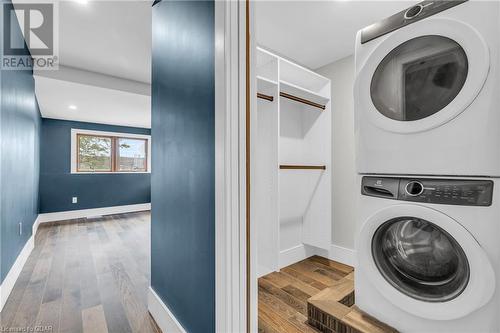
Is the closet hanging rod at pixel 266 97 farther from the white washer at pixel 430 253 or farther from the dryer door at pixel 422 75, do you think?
the white washer at pixel 430 253

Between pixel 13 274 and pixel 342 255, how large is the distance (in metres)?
3.04

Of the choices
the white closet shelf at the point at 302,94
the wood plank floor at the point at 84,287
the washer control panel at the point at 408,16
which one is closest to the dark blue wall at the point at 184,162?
the wood plank floor at the point at 84,287

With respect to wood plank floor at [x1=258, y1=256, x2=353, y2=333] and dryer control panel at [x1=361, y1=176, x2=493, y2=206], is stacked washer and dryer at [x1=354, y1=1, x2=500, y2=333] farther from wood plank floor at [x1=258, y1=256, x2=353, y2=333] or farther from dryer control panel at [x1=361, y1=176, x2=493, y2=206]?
wood plank floor at [x1=258, y1=256, x2=353, y2=333]

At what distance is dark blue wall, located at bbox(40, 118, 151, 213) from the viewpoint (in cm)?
478

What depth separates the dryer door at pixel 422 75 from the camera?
1042 millimetres

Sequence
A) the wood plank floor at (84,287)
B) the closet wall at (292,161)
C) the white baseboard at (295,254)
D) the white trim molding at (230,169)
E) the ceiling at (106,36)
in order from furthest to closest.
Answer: the white baseboard at (295,254) → the closet wall at (292,161) → the ceiling at (106,36) → the wood plank floor at (84,287) → the white trim molding at (230,169)

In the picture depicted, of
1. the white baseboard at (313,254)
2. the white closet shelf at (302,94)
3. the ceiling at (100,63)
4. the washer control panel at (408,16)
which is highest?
the ceiling at (100,63)

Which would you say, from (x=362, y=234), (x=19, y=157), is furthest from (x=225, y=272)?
(x=19, y=157)

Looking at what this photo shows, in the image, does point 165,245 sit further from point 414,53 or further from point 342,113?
point 342,113

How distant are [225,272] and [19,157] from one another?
262 cm

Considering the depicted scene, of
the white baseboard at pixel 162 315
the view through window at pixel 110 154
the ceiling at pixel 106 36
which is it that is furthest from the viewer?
the view through window at pixel 110 154

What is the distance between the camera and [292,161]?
2713mm

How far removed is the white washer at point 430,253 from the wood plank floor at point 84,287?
1.35 m

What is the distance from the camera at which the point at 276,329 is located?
155cm
